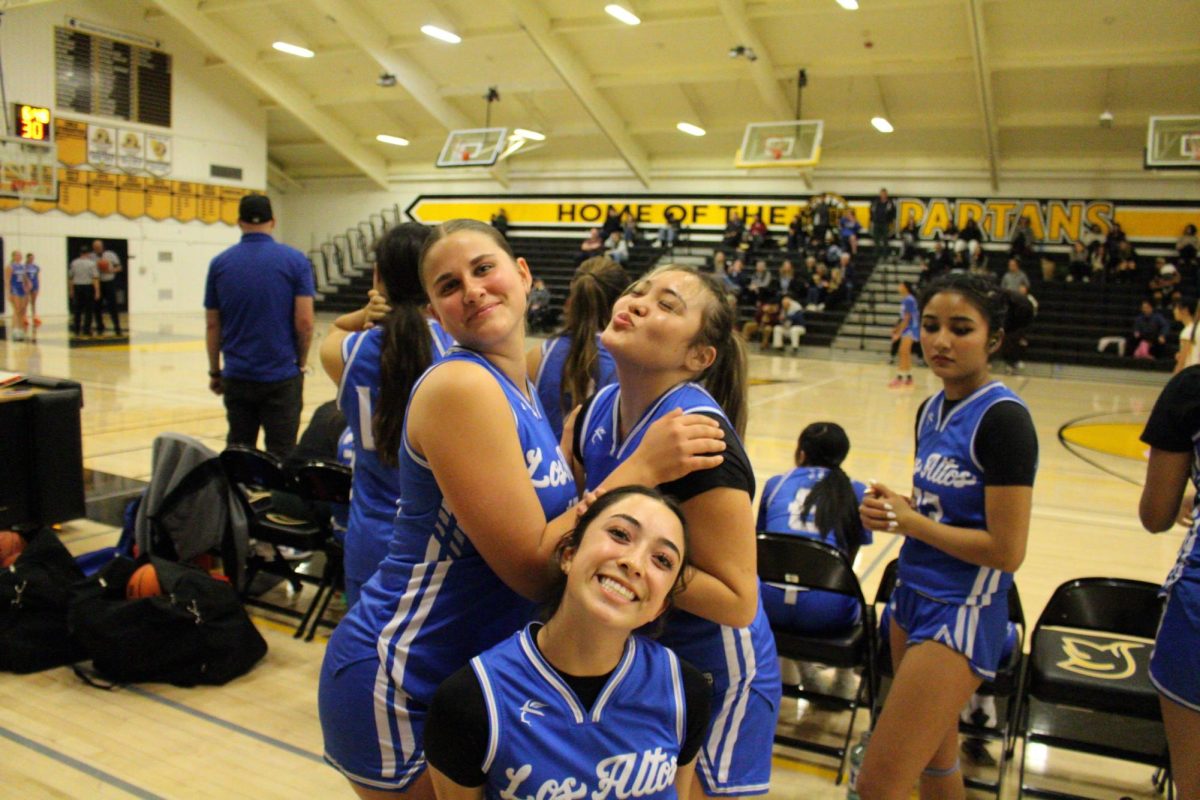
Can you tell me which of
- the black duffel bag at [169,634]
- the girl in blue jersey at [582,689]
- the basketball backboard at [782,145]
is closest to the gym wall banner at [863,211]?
the basketball backboard at [782,145]

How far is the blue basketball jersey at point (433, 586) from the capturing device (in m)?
1.49

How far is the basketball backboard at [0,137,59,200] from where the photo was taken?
1366cm

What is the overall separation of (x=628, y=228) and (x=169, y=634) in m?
20.4

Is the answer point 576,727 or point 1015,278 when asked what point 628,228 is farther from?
point 576,727

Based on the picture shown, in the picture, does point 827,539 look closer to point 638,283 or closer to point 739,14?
point 638,283

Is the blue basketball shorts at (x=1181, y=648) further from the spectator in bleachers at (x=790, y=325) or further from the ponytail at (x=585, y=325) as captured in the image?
the spectator in bleachers at (x=790, y=325)

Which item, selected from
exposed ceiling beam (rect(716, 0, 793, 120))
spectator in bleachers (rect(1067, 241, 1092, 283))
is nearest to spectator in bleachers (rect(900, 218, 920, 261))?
spectator in bleachers (rect(1067, 241, 1092, 283))

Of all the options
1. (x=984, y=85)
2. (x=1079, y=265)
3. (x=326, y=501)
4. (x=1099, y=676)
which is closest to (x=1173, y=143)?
(x=984, y=85)

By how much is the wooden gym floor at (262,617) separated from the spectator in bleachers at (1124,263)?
6.13 m

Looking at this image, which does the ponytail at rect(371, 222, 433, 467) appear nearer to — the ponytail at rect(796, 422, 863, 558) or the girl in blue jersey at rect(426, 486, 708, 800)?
the girl in blue jersey at rect(426, 486, 708, 800)

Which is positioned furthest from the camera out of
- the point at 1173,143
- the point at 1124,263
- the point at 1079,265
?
the point at 1079,265

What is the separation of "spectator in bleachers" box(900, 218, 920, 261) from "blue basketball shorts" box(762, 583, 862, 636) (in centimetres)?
1876

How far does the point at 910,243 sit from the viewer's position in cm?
2038

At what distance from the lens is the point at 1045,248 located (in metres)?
20.5
